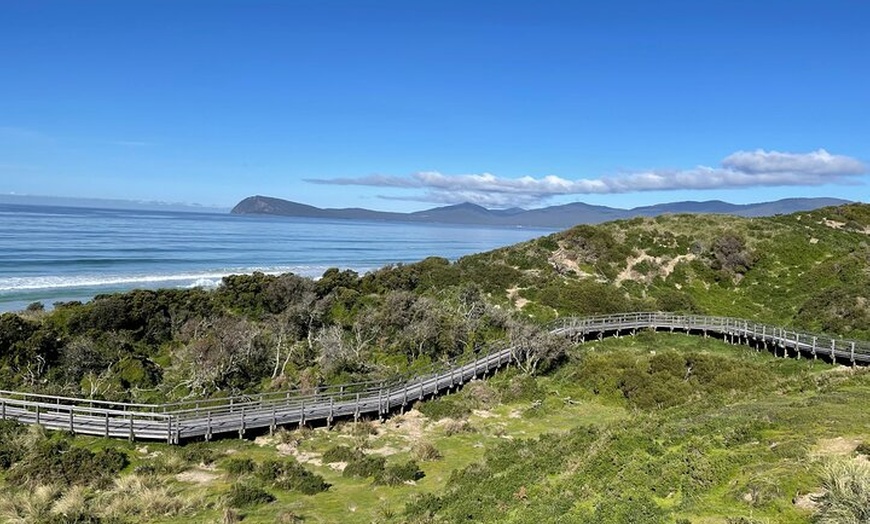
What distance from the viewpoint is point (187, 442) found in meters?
18.0

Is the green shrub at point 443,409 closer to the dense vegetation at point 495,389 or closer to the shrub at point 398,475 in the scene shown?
the dense vegetation at point 495,389

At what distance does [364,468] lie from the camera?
640 inches

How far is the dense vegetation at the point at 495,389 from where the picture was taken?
1125 centimetres

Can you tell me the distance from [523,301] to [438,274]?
24.6 ft

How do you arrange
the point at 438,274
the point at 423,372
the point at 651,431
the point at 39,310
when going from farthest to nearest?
the point at 438,274 < the point at 39,310 < the point at 423,372 < the point at 651,431

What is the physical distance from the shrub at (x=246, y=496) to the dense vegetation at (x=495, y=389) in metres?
0.05

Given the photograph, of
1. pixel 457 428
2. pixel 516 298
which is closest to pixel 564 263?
pixel 516 298

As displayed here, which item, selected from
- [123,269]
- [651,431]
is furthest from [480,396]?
[123,269]

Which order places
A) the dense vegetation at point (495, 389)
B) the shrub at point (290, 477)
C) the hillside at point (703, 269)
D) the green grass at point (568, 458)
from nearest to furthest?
the green grass at point (568, 458)
the dense vegetation at point (495, 389)
the shrub at point (290, 477)
the hillside at point (703, 269)

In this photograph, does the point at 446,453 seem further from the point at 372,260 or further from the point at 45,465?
the point at 372,260

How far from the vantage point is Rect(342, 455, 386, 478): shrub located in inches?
633

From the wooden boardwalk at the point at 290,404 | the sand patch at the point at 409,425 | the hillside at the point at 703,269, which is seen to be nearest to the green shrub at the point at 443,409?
the sand patch at the point at 409,425

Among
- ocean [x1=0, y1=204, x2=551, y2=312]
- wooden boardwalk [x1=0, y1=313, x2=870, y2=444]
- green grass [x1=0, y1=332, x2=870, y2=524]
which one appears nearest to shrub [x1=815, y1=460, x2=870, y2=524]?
green grass [x1=0, y1=332, x2=870, y2=524]

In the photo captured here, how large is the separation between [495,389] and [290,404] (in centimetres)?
882
